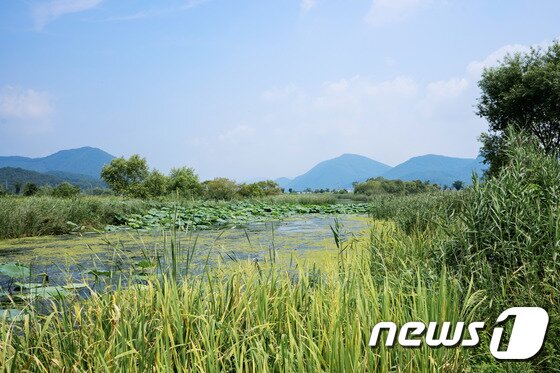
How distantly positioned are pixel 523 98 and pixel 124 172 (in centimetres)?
3786

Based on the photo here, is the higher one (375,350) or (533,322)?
(533,322)

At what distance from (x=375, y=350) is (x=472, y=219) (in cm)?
215

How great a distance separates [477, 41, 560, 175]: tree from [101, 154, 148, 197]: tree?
3388 cm

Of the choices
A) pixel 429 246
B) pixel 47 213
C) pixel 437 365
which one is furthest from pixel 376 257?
pixel 47 213

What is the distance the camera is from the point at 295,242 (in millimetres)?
10492

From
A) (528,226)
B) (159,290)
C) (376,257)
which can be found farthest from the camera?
(376,257)

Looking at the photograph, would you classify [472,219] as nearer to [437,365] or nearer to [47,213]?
[437,365]

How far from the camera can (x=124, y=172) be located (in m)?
46.9

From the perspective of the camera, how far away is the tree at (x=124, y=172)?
152 feet

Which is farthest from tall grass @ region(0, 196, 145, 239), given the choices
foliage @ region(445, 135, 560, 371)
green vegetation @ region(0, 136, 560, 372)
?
foliage @ region(445, 135, 560, 371)

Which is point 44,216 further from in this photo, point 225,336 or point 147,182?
point 147,182

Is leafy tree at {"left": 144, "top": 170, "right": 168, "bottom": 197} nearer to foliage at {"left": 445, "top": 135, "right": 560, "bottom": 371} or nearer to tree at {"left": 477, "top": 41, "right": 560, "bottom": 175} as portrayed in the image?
tree at {"left": 477, "top": 41, "right": 560, "bottom": 175}

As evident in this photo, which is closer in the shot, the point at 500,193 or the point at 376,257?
the point at 500,193

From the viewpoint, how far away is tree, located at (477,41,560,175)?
2233 centimetres
